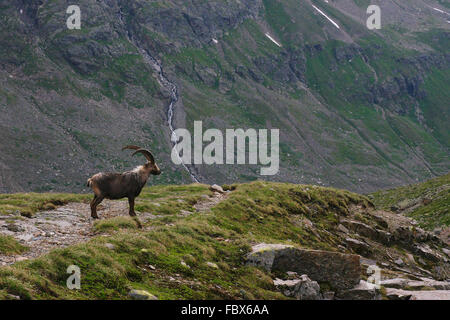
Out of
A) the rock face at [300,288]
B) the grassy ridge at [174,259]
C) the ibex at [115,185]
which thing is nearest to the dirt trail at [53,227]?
the ibex at [115,185]

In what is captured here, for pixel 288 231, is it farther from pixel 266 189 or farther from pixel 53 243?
pixel 53 243

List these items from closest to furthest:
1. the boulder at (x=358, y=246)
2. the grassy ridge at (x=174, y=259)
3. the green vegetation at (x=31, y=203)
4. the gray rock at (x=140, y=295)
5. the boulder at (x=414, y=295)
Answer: the grassy ridge at (x=174, y=259) → the gray rock at (x=140, y=295) → the boulder at (x=414, y=295) → the green vegetation at (x=31, y=203) → the boulder at (x=358, y=246)

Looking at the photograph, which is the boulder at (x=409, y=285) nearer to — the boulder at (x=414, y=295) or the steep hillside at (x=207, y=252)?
the steep hillside at (x=207, y=252)

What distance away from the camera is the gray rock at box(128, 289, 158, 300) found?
39.0 feet

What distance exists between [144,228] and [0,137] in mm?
174093

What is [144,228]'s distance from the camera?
1914 cm

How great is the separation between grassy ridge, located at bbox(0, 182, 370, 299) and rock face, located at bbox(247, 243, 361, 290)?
2.74 ft

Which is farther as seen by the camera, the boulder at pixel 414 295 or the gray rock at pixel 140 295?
the boulder at pixel 414 295

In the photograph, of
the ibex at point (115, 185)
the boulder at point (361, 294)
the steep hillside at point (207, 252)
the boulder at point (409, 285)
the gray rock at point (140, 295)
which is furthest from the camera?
the ibex at point (115, 185)

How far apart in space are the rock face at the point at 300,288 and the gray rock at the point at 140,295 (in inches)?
230

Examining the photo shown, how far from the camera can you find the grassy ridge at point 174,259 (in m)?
11.7

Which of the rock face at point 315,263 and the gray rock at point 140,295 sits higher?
the gray rock at point 140,295

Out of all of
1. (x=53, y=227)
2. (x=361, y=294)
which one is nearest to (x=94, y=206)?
(x=53, y=227)
